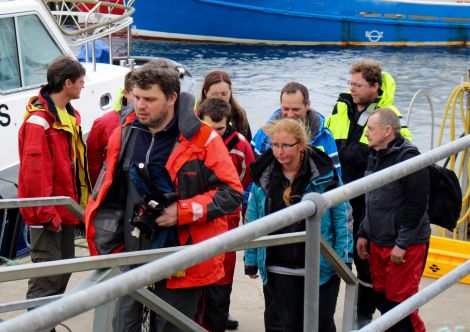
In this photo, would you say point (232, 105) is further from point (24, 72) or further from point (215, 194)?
point (24, 72)

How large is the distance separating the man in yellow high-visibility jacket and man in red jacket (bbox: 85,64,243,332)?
170 centimetres

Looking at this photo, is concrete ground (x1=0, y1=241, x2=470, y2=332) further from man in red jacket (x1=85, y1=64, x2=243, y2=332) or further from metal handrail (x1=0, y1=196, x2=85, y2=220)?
man in red jacket (x1=85, y1=64, x2=243, y2=332)

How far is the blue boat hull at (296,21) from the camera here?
30938 millimetres

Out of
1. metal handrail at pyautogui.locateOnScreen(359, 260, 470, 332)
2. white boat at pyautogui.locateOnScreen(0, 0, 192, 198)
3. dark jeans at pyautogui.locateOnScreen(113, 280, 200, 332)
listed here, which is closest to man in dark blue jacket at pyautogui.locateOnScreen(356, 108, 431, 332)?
metal handrail at pyautogui.locateOnScreen(359, 260, 470, 332)

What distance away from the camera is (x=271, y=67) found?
88.7 ft

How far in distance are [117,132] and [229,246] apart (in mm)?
1752

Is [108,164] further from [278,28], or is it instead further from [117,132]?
[278,28]

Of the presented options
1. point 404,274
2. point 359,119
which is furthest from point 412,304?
point 359,119

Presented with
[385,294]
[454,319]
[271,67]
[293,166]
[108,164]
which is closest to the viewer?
[108,164]

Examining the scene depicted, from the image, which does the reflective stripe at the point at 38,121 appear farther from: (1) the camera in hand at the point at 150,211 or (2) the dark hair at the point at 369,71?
(2) the dark hair at the point at 369,71

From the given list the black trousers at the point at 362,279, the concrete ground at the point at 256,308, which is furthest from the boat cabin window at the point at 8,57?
the black trousers at the point at 362,279

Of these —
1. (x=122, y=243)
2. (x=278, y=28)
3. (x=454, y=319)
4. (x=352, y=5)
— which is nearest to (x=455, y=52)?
(x=352, y=5)

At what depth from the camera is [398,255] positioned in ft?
15.6

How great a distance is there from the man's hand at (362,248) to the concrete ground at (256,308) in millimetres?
697
